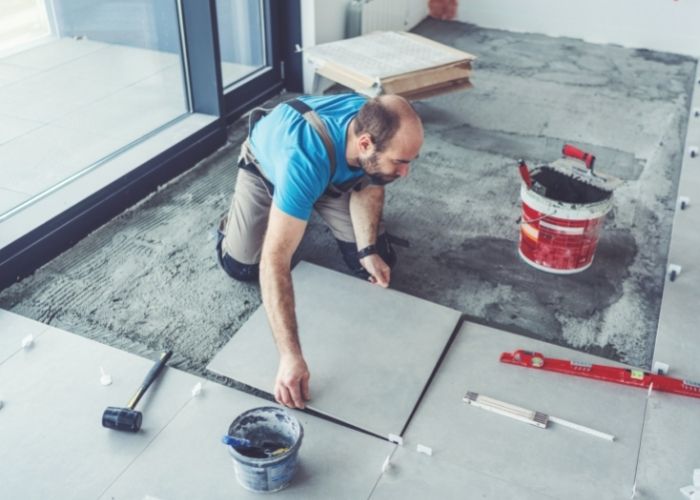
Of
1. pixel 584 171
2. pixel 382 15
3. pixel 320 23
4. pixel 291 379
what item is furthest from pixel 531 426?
pixel 382 15

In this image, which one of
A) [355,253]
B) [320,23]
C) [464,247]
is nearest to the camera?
[355,253]

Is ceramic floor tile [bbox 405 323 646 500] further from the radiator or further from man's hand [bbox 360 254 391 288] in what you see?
the radiator

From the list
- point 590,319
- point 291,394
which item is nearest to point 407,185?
point 590,319

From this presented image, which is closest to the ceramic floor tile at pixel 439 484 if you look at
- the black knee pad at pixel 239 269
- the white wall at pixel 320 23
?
the black knee pad at pixel 239 269

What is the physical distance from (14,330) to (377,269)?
129cm

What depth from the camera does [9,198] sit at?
2830mm

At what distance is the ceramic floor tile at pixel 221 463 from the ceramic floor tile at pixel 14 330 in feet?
2.24

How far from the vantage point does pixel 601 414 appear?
207cm

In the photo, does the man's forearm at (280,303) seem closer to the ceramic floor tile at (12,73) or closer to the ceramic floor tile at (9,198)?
the ceramic floor tile at (9,198)

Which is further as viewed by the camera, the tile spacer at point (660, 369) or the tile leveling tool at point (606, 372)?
the tile spacer at point (660, 369)

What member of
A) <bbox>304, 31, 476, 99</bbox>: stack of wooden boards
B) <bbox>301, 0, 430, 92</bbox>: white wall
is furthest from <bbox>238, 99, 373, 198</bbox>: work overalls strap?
<bbox>301, 0, 430, 92</bbox>: white wall

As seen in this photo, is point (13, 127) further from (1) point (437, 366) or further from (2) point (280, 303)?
(1) point (437, 366)

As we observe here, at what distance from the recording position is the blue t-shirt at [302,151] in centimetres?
200

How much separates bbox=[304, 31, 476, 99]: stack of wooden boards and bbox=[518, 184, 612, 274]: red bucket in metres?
1.22
